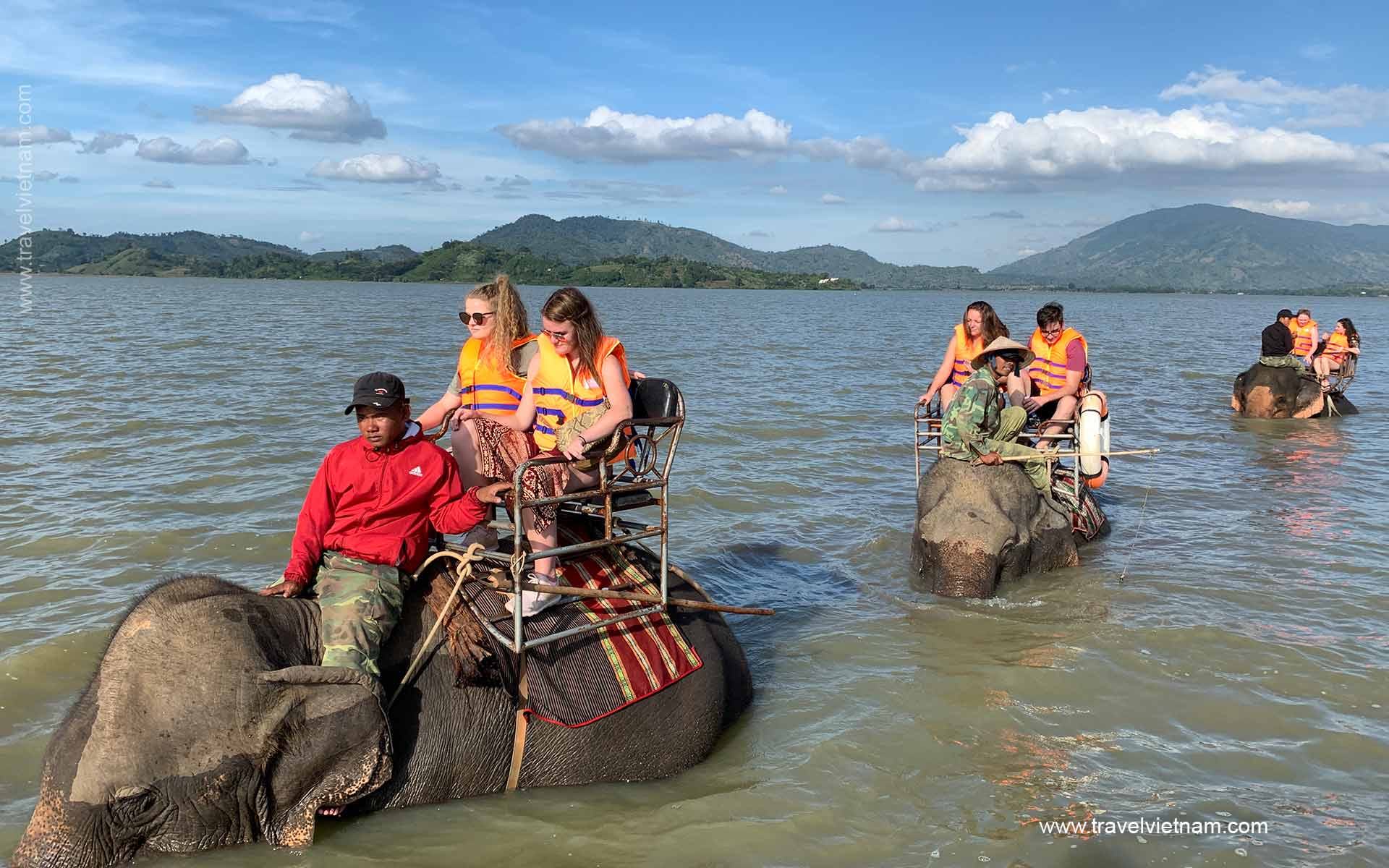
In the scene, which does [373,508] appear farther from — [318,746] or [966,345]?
[966,345]

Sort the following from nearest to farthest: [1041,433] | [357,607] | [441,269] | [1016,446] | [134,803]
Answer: [134,803] < [357,607] < [1016,446] < [1041,433] < [441,269]

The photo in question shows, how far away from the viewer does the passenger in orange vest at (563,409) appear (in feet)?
19.3

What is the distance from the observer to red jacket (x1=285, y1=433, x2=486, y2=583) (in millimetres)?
5230

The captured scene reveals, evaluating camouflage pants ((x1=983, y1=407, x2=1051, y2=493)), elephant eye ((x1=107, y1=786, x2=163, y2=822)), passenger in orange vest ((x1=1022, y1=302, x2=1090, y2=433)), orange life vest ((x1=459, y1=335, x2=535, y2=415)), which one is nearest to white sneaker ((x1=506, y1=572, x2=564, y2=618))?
orange life vest ((x1=459, y1=335, x2=535, y2=415))

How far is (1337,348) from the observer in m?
22.1

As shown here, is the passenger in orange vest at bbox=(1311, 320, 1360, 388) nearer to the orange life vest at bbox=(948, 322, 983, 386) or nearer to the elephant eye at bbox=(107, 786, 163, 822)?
the orange life vest at bbox=(948, 322, 983, 386)

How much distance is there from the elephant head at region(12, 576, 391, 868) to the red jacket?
0.50m

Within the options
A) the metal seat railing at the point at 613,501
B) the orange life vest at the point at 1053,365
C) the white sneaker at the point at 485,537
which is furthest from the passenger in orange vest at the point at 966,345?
the white sneaker at the point at 485,537

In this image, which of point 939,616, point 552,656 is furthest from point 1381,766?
point 552,656

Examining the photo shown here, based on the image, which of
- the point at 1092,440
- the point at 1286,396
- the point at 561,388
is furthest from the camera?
the point at 1286,396

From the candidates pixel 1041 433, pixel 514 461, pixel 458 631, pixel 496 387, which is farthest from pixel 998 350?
pixel 458 631

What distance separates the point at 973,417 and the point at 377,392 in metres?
6.08

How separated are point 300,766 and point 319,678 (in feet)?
1.34

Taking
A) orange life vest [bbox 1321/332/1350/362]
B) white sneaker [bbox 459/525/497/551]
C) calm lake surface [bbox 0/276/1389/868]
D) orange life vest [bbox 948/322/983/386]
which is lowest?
calm lake surface [bbox 0/276/1389/868]
